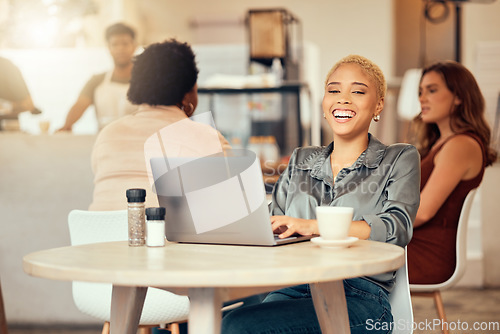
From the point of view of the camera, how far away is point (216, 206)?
1.24m

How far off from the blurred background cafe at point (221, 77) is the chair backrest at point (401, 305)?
1448mm

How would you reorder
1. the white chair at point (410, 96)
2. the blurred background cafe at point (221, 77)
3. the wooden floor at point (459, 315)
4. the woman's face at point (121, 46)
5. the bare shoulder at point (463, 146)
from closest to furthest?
the bare shoulder at point (463, 146) → the wooden floor at point (459, 315) → the blurred background cafe at point (221, 77) → the woman's face at point (121, 46) → the white chair at point (410, 96)

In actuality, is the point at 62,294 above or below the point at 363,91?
below

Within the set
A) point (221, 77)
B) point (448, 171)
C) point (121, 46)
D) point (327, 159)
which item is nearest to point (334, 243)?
point (327, 159)

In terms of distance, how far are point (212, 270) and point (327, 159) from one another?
735 mm

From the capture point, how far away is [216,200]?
123cm

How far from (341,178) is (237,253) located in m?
0.50

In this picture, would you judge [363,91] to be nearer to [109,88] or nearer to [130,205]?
[130,205]

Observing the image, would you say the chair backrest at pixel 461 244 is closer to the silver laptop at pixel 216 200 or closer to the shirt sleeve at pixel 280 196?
the shirt sleeve at pixel 280 196

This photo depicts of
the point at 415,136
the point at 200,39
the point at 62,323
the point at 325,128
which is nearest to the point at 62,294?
the point at 62,323

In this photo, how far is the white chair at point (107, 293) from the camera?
6.04 ft

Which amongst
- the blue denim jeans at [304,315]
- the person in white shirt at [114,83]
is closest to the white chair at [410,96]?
the person in white shirt at [114,83]

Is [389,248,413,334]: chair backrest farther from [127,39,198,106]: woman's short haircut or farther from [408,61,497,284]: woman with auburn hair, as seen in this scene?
[127,39,198,106]: woman's short haircut


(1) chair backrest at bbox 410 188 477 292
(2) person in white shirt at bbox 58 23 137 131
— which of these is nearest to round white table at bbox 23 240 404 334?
(1) chair backrest at bbox 410 188 477 292
